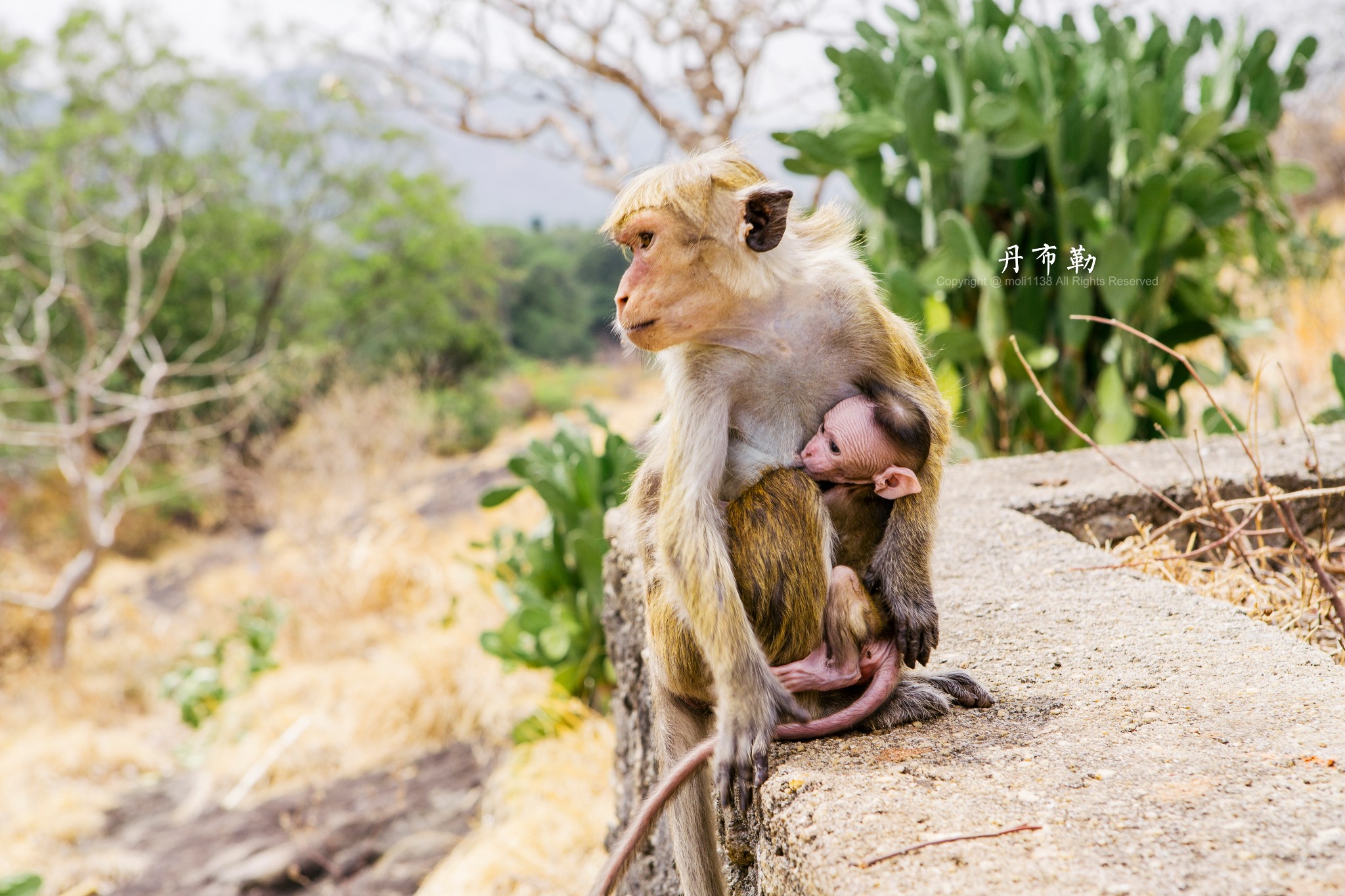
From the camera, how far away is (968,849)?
55.1 inches

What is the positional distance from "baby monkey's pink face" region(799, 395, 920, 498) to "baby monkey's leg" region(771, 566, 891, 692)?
186mm

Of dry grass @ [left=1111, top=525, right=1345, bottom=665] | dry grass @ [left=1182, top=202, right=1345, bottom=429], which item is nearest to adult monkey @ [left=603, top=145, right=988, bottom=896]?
dry grass @ [left=1111, top=525, right=1345, bottom=665]

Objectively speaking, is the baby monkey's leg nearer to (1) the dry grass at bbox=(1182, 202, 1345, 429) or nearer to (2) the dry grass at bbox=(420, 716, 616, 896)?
(2) the dry grass at bbox=(420, 716, 616, 896)

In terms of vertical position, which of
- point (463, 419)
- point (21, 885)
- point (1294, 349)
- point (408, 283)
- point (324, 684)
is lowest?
point (324, 684)

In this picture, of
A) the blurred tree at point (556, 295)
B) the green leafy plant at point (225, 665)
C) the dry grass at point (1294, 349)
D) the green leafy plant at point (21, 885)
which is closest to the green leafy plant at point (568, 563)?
the green leafy plant at point (21, 885)

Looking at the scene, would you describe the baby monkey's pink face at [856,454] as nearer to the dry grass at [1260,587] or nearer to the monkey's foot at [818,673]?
the monkey's foot at [818,673]

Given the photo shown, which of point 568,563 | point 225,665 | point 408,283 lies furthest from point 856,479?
point 408,283

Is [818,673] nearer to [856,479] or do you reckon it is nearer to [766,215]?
[856,479]

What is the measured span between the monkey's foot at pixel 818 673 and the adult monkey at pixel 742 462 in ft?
0.09

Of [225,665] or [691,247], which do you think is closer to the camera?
[691,247]

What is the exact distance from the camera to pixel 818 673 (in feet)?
6.29

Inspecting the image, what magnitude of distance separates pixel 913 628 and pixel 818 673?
0.67 ft

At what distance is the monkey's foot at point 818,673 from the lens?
1913mm

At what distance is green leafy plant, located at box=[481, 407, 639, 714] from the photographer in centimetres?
465
